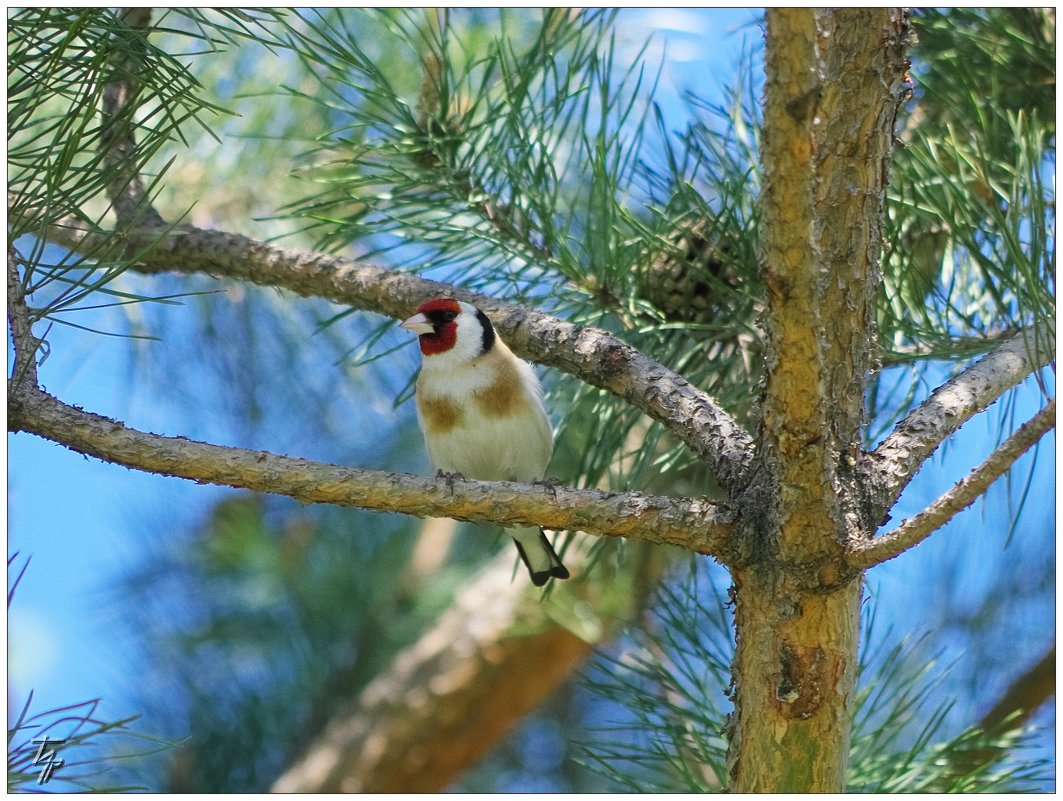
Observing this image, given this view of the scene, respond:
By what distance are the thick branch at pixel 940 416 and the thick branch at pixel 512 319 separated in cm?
13

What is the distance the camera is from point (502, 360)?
1.89 meters

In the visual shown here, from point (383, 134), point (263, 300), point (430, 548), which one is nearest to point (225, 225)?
point (263, 300)

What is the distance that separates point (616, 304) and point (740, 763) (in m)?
0.68

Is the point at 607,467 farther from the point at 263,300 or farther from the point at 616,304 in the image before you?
the point at 263,300

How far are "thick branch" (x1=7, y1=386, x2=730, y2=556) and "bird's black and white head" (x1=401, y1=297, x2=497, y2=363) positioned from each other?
0.52 metres

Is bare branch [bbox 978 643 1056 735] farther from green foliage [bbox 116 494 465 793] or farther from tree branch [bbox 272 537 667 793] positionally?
green foliage [bbox 116 494 465 793]

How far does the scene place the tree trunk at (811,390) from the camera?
0.82m

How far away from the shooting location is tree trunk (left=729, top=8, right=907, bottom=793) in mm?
823

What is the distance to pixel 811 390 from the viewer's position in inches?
37.5

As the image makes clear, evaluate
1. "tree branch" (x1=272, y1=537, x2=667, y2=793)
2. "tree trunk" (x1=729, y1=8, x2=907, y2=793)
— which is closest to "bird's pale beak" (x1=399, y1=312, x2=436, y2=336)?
"tree trunk" (x1=729, y1=8, x2=907, y2=793)

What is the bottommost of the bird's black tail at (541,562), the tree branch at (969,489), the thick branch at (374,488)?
the tree branch at (969,489)

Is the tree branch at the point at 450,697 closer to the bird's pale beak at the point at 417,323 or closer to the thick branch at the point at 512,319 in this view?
the bird's pale beak at the point at 417,323

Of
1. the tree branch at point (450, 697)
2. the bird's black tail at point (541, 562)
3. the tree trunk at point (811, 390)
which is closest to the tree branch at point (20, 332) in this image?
the tree trunk at point (811, 390)

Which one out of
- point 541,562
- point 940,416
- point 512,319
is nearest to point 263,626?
point 541,562
